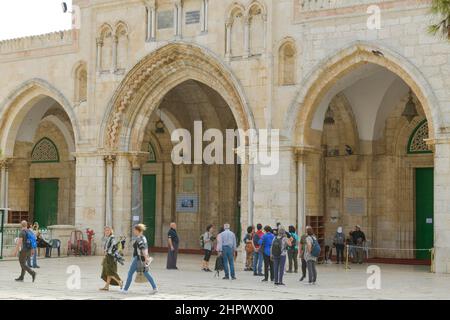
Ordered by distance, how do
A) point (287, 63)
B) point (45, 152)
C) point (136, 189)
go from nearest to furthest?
point (287, 63) → point (136, 189) → point (45, 152)

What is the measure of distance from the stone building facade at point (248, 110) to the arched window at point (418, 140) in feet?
0.13

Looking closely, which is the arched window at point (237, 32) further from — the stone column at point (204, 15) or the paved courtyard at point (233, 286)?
the paved courtyard at point (233, 286)

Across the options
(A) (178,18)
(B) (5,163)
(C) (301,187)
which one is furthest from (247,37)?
(B) (5,163)

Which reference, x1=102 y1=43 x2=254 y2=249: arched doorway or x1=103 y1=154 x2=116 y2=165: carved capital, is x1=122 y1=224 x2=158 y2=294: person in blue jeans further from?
x1=103 y1=154 x2=116 y2=165: carved capital

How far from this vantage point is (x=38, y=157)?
30.7 meters

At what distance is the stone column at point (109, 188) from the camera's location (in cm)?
2306

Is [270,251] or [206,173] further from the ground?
[206,173]

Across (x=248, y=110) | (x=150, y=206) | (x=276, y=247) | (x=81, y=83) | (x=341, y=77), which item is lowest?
(x=276, y=247)

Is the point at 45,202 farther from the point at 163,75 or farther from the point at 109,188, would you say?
the point at 163,75

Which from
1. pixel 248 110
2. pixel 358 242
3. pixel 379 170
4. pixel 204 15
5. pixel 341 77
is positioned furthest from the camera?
pixel 379 170

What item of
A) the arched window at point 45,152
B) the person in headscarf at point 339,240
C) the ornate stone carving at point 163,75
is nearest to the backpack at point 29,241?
the ornate stone carving at point 163,75

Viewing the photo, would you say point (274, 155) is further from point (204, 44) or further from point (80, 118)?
point (80, 118)

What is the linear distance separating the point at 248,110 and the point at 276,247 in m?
5.58

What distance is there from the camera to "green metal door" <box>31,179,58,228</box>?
1175 inches
